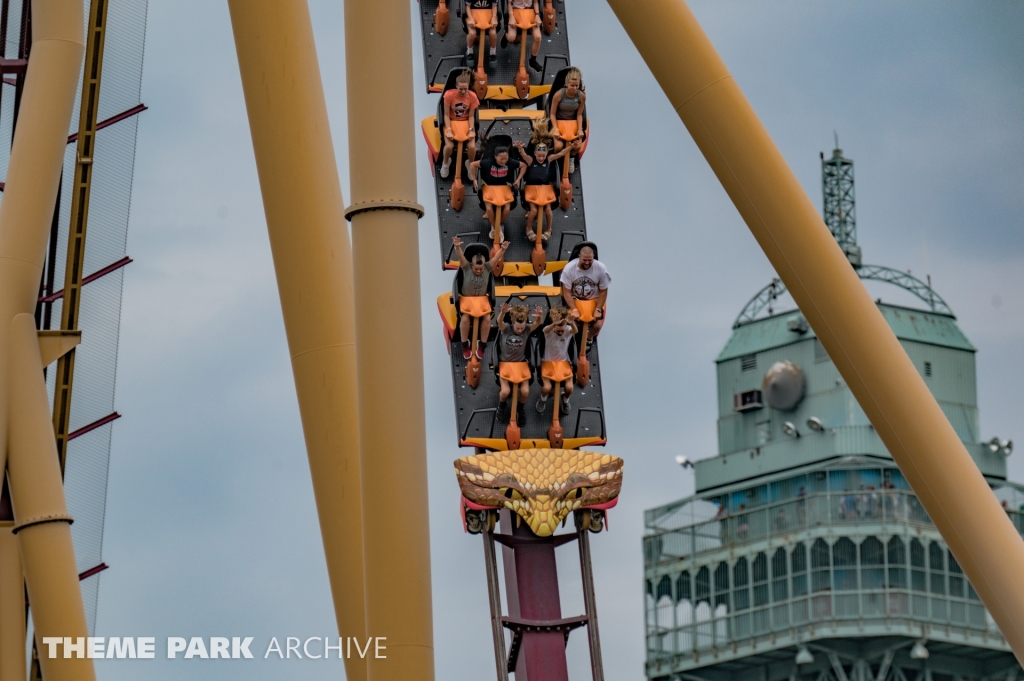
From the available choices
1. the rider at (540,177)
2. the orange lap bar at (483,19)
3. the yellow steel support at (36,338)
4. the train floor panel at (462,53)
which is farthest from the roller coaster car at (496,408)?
the orange lap bar at (483,19)

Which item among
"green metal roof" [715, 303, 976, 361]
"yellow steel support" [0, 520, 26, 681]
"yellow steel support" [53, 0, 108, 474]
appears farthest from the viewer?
"green metal roof" [715, 303, 976, 361]

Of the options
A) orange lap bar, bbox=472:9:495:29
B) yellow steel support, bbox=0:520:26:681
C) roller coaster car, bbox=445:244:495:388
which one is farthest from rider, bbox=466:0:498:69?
yellow steel support, bbox=0:520:26:681

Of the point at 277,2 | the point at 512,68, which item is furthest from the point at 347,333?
the point at 512,68

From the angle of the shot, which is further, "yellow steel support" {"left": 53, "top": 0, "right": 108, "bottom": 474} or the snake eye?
"yellow steel support" {"left": 53, "top": 0, "right": 108, "bottom": 474}

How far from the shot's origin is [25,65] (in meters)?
20.6

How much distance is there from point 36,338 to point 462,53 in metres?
6.57

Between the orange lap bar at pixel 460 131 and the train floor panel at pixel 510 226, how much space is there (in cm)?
31

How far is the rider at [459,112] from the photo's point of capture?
21281mm

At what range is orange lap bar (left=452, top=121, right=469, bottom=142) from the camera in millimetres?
21281

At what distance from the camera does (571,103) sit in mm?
21703

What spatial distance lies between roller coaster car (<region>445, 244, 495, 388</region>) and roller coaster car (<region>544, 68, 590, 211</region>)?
6.63 feet

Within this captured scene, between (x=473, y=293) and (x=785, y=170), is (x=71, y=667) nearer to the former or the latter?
(x=473, y=293)

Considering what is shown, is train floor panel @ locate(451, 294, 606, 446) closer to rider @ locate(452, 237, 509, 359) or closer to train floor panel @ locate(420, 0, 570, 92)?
rider @ locate(452, 237, 509, 359)

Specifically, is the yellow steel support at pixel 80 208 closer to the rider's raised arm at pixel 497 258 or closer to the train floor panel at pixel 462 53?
the rider's raised arm at pixel 497 258
